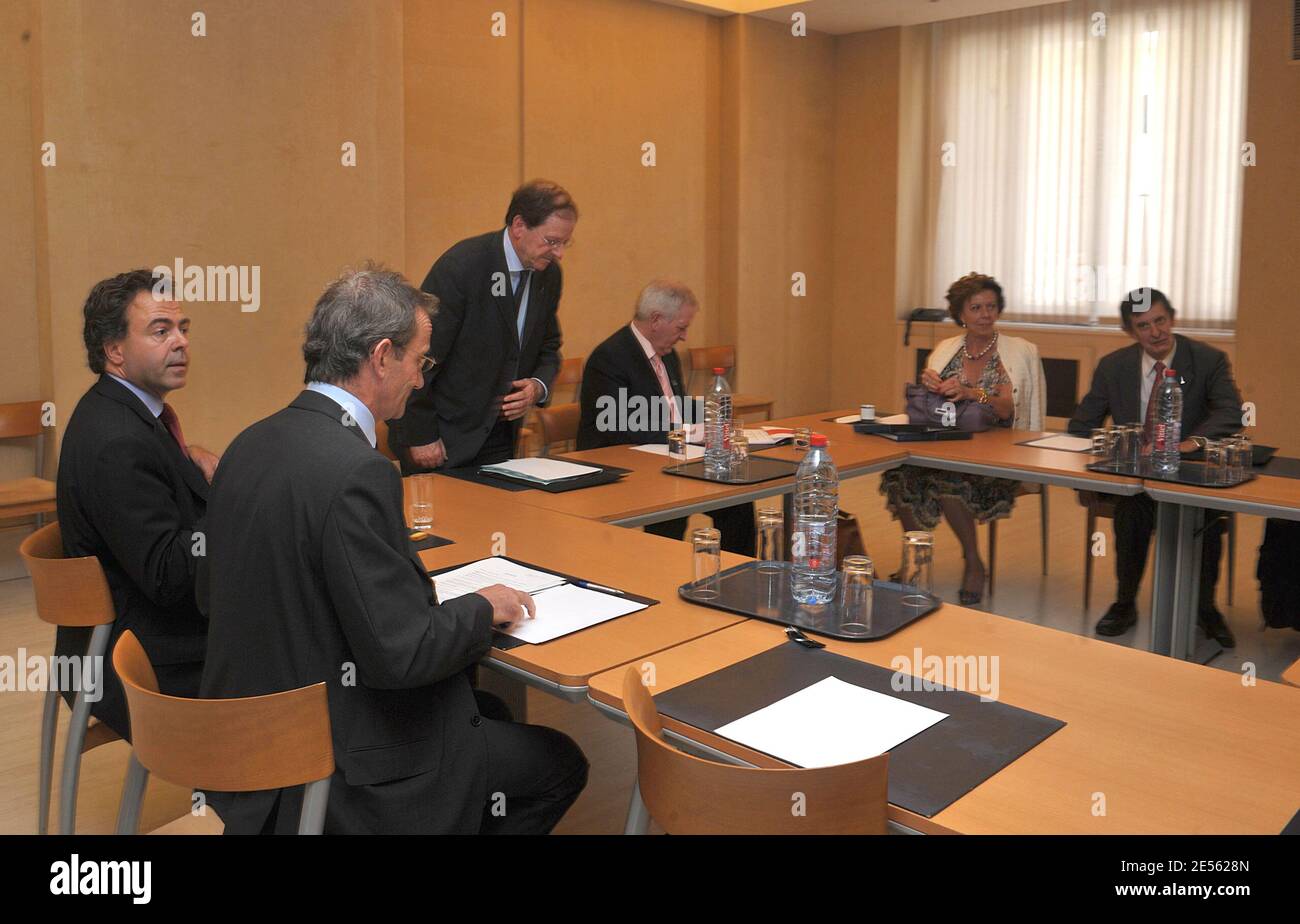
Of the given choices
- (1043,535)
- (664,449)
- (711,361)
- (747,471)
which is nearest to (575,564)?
(747,471)

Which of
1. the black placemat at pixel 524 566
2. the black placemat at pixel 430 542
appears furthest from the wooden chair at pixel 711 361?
the black placemat at pixel 524 566

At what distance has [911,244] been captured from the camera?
8.55 m

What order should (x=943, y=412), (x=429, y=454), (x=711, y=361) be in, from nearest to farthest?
(x=429, y=454)
(x=943, y=412)
(x=711, y=361)

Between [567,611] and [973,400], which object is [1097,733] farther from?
[973,400]

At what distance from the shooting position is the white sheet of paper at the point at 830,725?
5.57 ft

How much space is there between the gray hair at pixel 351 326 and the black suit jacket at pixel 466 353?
172 cm

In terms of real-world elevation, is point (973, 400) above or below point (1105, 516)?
above

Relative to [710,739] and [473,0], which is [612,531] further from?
[473,0]

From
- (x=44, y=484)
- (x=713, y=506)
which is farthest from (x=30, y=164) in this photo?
(x=713, y=506)

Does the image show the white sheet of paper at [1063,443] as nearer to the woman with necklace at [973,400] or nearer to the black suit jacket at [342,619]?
the woman with necklace at [973,400]

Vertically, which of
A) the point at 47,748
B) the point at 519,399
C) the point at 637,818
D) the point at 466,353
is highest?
the point at 466,353

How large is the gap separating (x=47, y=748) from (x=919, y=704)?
206 cm

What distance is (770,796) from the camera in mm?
1458

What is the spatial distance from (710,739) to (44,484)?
4.20 m
